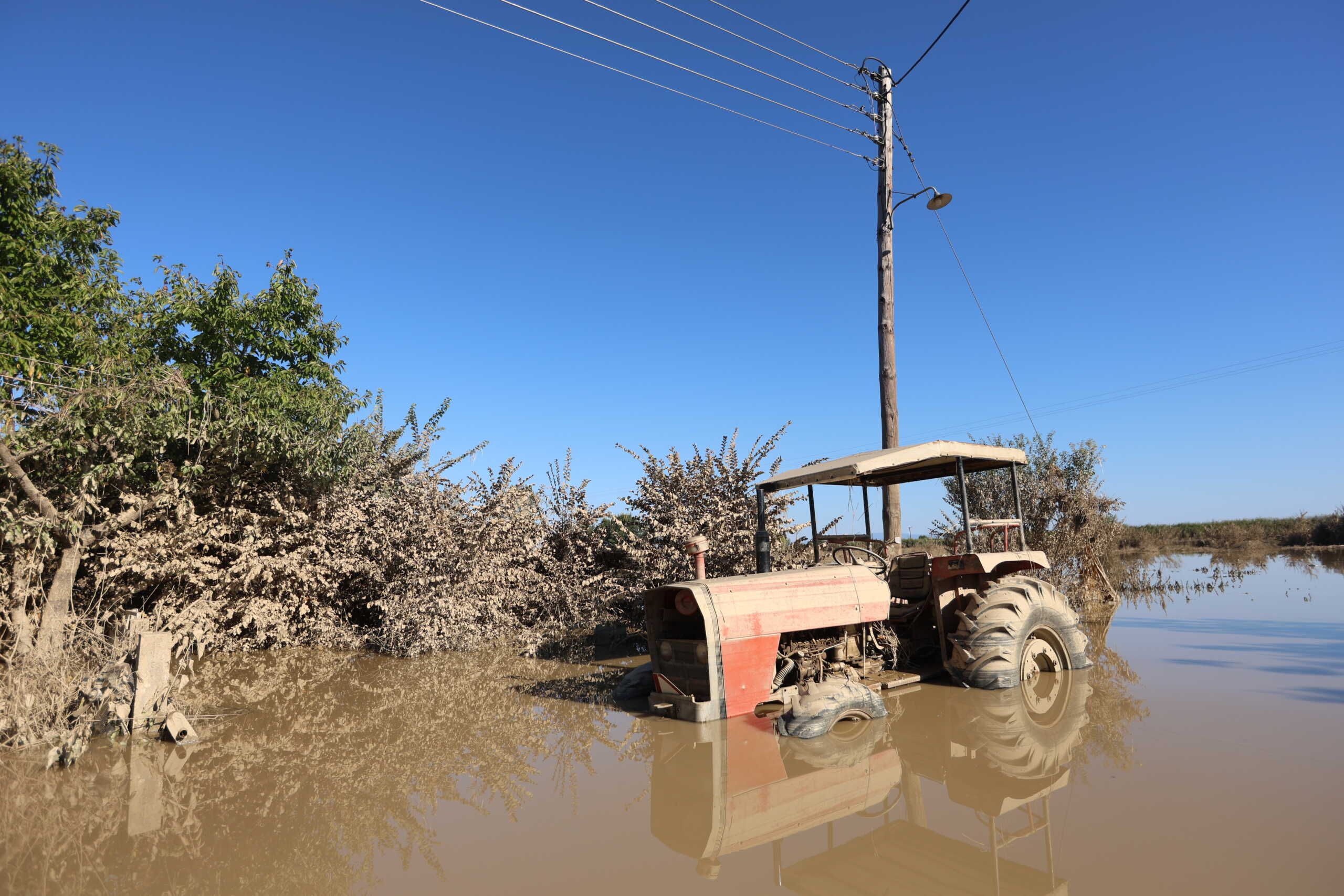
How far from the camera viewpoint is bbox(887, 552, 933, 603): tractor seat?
715 cm

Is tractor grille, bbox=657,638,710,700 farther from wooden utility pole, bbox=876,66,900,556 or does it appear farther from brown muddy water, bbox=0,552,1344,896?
wooden utility pole, bbox=876,66,900,556

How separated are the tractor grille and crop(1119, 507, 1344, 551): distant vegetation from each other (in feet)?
90.5

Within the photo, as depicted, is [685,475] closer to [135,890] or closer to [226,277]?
[226,277]

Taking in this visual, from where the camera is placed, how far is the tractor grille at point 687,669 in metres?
5.65

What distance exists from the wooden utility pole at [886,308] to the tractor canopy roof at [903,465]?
6.24ft

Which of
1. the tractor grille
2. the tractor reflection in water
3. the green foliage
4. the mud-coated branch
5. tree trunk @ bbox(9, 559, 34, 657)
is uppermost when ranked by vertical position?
the green foliage

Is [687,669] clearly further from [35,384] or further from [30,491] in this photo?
[35,384]

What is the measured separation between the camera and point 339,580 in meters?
9.30

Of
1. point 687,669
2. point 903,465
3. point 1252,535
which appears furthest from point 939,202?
point 1252,535

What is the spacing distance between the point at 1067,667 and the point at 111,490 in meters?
11.0

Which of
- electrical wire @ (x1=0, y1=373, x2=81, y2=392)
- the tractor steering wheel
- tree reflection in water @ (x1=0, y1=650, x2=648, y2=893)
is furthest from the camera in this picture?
the tractor steering wheel

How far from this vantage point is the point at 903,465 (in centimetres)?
691

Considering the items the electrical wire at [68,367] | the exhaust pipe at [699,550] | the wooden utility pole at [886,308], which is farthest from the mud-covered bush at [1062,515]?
the electrical wire at [68,367]

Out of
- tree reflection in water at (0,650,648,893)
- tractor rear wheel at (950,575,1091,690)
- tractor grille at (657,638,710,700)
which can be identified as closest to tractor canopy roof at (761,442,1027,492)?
tractor rear wheel at (950,575,1091,690)
